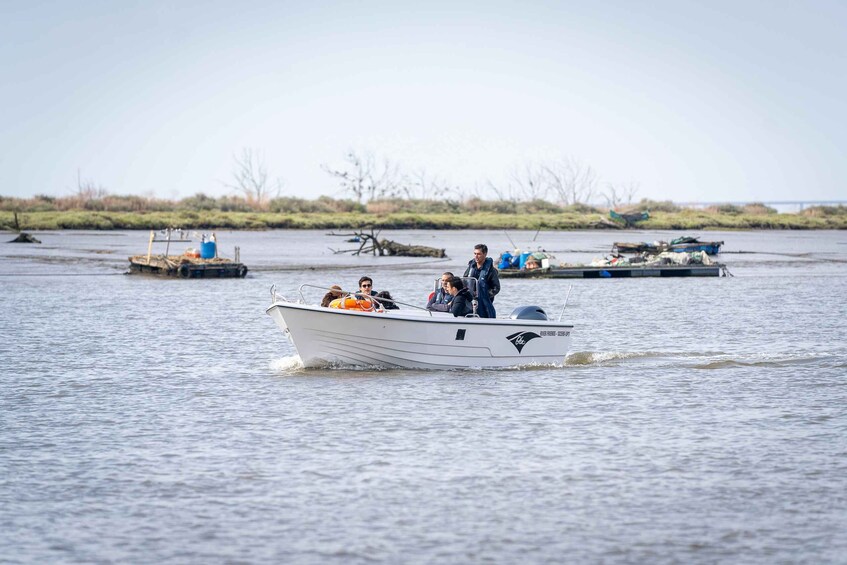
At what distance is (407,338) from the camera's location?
2014 cm

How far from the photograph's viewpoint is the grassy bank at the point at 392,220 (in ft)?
401

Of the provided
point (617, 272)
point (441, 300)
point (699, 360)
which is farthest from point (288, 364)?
point (617, 272)

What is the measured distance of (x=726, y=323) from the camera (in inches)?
1261

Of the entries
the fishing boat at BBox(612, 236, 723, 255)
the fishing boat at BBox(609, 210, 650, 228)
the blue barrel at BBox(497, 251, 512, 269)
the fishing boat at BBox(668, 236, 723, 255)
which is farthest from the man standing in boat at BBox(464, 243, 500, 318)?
the fishing boat at BBox(609, 210, 650, 228)

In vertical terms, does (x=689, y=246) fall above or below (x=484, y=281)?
below

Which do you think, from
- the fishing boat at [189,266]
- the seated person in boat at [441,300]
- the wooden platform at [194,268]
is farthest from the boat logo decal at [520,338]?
the wooden platform at [194,268]

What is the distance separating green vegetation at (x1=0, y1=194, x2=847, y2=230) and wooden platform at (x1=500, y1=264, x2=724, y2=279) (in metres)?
74.0

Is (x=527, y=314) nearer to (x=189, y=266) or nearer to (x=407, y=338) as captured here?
(x=407, y=338)

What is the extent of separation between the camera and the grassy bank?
122 metres

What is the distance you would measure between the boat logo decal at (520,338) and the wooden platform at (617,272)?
2965 centimetres

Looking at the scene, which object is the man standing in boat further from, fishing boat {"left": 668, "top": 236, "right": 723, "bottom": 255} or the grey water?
fishing boat {"left": 668, "top": 236, "right": 723, "bottom": 255}

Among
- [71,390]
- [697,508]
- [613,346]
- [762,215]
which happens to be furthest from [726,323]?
[762,215]

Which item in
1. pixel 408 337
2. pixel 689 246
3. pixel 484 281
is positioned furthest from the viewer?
pixel 689 246

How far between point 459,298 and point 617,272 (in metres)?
33.4
